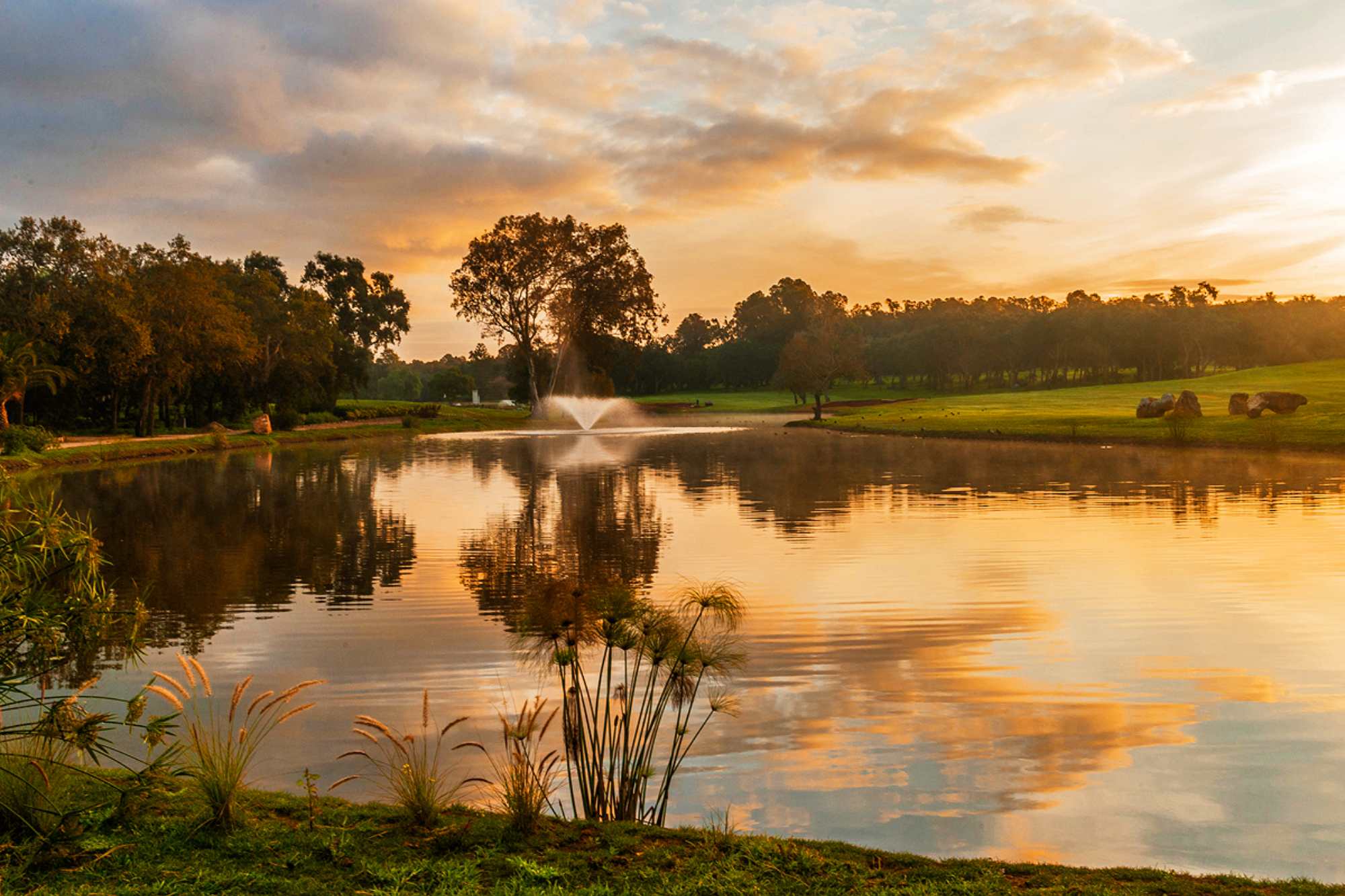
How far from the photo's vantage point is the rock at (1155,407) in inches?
2047

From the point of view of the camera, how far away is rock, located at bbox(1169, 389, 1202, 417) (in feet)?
164

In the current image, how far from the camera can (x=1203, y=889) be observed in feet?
17.7

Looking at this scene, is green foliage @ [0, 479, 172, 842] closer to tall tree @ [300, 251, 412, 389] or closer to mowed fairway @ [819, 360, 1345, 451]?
mowed fairway @ [819, 360, 1345, 451]

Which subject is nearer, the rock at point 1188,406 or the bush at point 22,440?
the bush at point 22,440

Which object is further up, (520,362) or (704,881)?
(520,362)

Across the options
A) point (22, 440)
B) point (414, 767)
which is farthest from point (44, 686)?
point (22, 440)

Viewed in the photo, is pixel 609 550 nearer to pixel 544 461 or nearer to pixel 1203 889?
pixel 1203 889

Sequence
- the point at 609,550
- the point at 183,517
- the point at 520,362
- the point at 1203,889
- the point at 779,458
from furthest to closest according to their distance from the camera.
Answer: the point at 520,362 → the point at 779,458 → the point at 183,517 → the point at 609,550 → the point at 1203,889

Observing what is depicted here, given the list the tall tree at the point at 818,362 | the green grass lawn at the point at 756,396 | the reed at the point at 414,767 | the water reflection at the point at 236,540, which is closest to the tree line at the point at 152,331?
the water reflection at the point at 236,540

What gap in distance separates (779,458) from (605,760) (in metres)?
34.2

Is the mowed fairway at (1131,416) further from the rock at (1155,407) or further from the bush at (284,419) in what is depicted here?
the bush at (284,419)

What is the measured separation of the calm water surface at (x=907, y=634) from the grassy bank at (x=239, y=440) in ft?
31.7

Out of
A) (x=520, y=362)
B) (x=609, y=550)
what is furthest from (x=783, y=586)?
(x=520, y=362)

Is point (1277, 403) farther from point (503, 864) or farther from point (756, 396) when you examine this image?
point (756, 396)
